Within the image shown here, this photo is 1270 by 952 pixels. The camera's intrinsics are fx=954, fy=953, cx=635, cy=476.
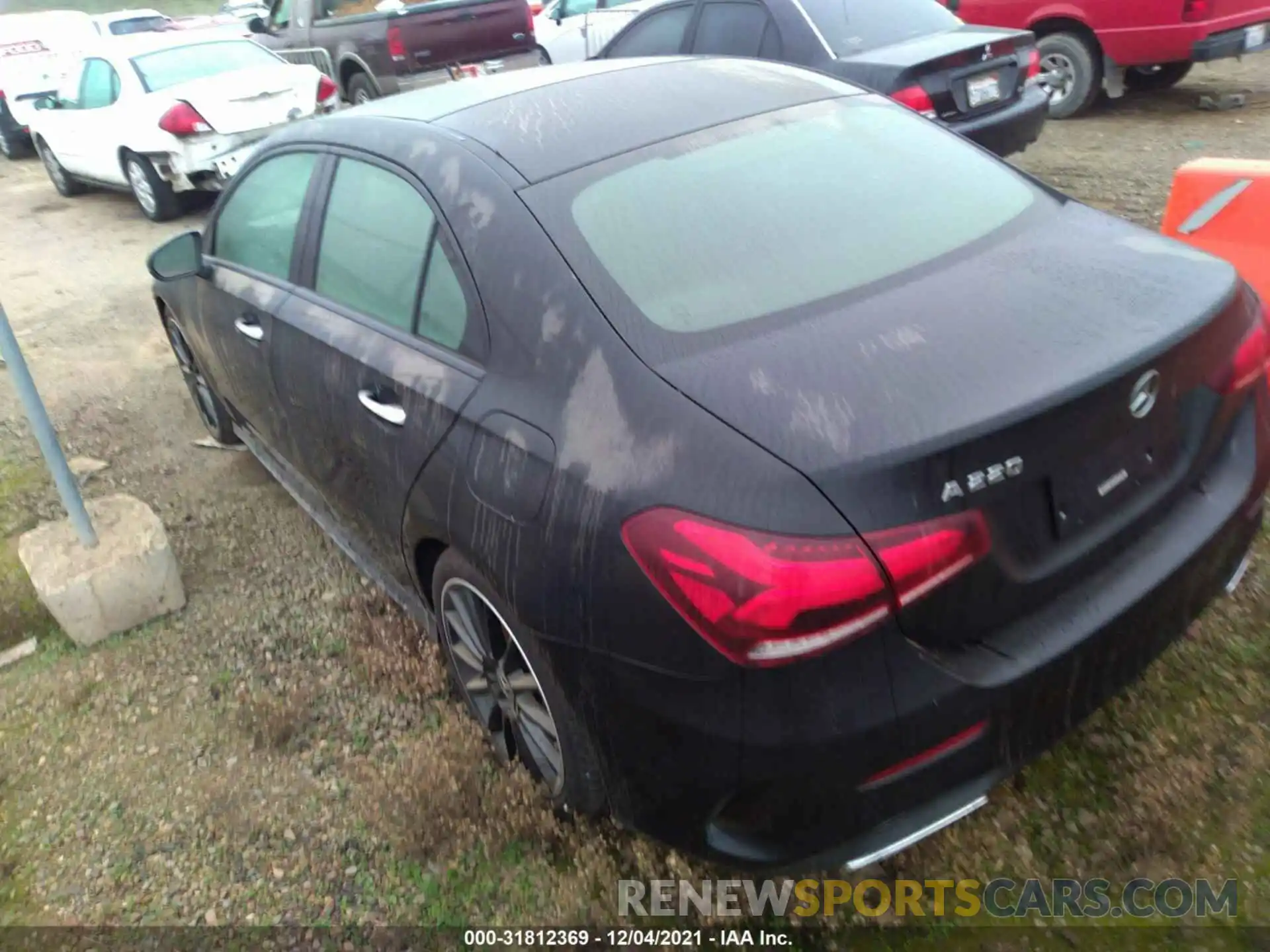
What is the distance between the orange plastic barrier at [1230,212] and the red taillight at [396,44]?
24.9 ft

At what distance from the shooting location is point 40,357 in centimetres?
607

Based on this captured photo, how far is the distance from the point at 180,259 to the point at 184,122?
16.4 feet

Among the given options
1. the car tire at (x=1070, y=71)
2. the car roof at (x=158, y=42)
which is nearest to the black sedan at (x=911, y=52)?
the car tire at (x=1070, y=71)

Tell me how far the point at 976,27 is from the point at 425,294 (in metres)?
5.55

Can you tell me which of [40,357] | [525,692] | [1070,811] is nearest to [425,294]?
[525,692]

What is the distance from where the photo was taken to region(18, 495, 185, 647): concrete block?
3.23 metres

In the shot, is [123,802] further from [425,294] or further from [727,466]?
[727,466]

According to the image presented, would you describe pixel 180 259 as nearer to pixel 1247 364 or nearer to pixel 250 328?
pixel 250 328

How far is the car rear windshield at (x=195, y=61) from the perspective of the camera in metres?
8.40

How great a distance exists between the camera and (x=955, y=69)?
585cm

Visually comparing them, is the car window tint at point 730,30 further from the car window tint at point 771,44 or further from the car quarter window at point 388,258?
the car quarter window at point 388,258

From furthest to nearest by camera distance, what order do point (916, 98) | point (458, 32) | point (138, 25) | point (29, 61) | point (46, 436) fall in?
1. point (138, 25)
2. point (29, 61)
3. point (458, 32)
4. point (916, 98)
5. point (46, 436)

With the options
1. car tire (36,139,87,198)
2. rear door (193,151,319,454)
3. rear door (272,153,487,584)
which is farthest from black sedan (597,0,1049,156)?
car tire (36,139,87,198)

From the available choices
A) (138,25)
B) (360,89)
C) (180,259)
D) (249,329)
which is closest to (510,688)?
(249,329)
